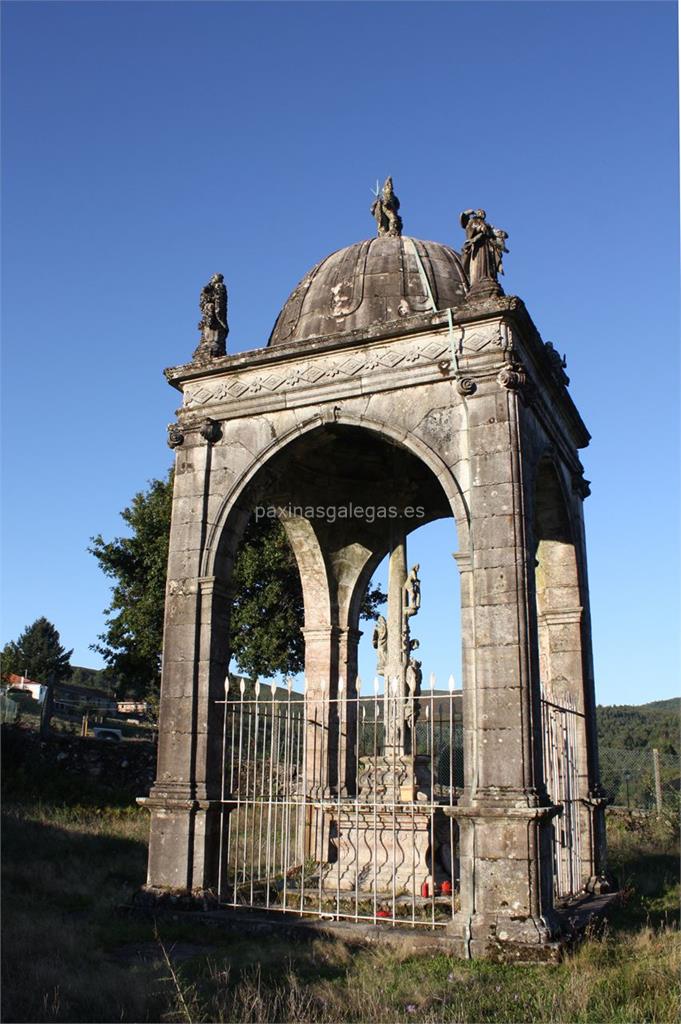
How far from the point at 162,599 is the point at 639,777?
39.2 ft

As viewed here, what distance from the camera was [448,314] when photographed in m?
8.47

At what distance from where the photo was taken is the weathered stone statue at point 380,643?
10542 millimetres

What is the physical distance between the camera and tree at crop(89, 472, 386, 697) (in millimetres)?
19688

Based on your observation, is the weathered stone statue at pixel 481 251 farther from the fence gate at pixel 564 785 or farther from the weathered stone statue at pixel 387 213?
the fence gate at pixel 564 785

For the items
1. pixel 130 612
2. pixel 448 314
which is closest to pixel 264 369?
pixel 448 314

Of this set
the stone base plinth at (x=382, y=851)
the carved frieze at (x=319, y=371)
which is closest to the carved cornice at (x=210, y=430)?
the carved frieze at (x=319, y=371)

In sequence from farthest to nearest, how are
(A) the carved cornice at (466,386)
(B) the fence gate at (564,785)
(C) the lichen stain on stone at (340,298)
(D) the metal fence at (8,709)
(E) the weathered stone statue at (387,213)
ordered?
1. (D) the metal fence at (8,709)
2. (E) the weathered stone statue at (387,213)
3. (C) the lichen stain on stone at (340,298)
4. (B) the fence gate at (564,785)
5. (A) the carved cornice at (466,386)

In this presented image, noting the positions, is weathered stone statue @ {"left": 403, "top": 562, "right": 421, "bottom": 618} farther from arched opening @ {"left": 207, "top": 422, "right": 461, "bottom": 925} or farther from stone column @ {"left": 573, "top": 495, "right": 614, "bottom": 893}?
stone column @ {"left": 573, "top": 495, "right": 614, "bottom": 893}

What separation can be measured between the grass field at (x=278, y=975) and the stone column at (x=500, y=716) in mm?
463

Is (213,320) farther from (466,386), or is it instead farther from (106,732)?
(106,732)

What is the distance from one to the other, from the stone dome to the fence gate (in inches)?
186

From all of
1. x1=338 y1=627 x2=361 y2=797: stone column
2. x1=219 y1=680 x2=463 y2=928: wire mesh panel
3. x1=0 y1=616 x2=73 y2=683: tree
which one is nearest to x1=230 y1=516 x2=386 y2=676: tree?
x1=338 y1=627 x2=361 y2=797: stone column

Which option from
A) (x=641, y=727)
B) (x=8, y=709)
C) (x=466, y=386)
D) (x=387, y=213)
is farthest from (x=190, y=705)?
(x=641, y=727)

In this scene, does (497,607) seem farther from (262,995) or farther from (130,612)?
(130,612)
